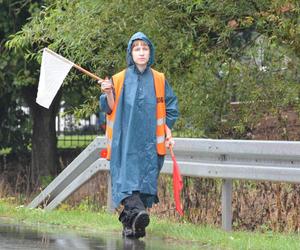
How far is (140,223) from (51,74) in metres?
1.71

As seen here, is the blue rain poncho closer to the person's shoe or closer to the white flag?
the person's shoe

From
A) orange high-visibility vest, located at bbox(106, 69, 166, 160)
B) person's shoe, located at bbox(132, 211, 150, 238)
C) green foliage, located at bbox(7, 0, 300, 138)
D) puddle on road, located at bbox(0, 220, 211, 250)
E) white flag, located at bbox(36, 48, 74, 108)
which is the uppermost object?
green foliage, located at bbox(7, 0, 300, 138)

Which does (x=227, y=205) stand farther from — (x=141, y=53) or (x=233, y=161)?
(x=141, y=53)

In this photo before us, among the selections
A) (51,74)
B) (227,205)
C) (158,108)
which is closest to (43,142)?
(51,74)

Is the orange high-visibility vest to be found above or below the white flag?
below

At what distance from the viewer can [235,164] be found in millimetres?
8844

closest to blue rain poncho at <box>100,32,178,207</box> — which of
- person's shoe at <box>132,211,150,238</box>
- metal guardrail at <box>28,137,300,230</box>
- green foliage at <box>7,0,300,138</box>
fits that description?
person's shoe at <box>132,211,150,238</box>

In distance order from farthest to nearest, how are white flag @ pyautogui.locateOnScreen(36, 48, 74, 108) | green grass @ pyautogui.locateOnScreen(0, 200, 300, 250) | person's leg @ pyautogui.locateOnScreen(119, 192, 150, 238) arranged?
white flag @ pyautogui.locateOnScreen(36, 48, 74, 108)
person's leg @ pyautogui.locateOnScreen(119, 192, 150, 238)
green grass @ pyautogui.locateOnScreen(0, 200, 300, 250)

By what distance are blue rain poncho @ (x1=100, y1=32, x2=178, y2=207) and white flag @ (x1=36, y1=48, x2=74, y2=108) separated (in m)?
0.62

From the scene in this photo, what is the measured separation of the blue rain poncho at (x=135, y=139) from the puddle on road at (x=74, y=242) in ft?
1.36

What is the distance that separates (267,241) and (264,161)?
2.95ft

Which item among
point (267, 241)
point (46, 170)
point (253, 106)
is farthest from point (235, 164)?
point (46, 170)

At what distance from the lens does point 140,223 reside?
8.18m

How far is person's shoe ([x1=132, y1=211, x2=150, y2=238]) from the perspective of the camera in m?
8.09
